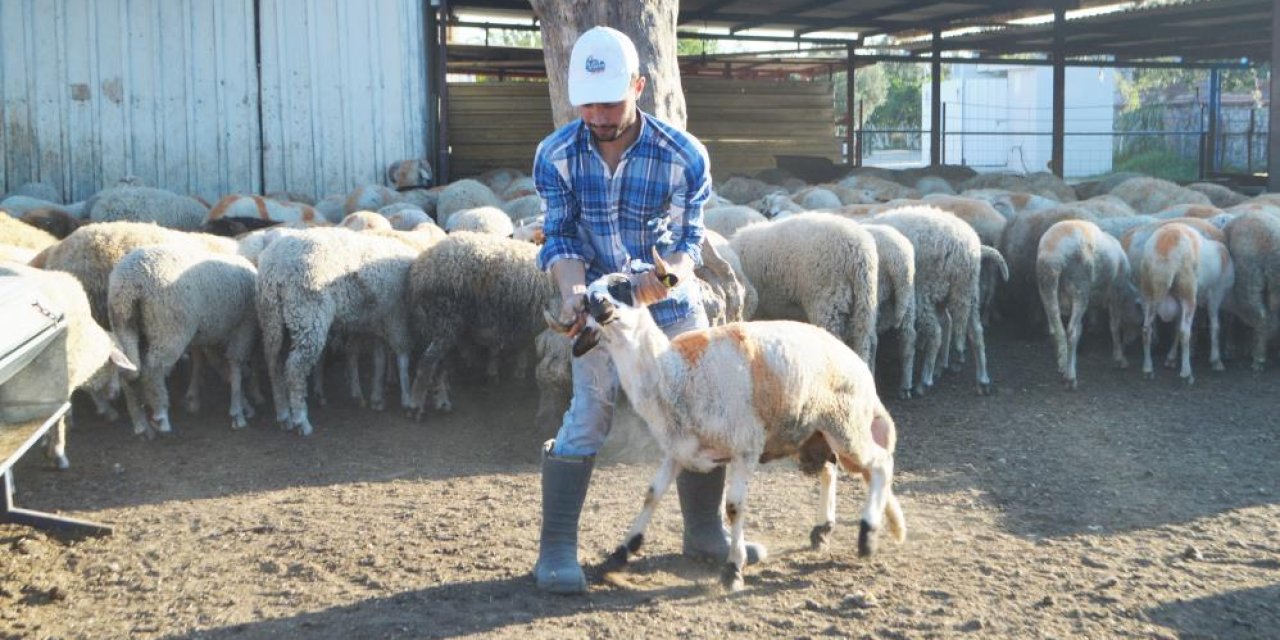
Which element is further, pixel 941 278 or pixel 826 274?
pixel 941 278

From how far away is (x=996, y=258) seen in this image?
34.8 feet

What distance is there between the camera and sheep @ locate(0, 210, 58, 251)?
9938mm

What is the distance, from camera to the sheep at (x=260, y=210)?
12.7m

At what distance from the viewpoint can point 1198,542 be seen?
18.0ft

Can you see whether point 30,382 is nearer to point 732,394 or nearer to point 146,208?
point 732,394

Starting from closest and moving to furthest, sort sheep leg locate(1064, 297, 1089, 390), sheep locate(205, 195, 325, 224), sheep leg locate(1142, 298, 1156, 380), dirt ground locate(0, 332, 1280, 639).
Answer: dirt ground locate(0, 332, 1280, 639) < sheep leg locate(1064, 297, 1089, 390) < sheep leg locate(1142, 298, 1156, 380) < sheep locate(205, 195, 325, 224)

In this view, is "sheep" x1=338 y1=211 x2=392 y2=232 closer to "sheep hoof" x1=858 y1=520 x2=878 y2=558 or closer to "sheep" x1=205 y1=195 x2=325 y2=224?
"sheep" x1=205 y1=195 x2=325 y2=224

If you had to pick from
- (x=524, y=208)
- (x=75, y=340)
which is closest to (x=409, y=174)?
(x=524, y=208)

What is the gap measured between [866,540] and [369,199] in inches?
401

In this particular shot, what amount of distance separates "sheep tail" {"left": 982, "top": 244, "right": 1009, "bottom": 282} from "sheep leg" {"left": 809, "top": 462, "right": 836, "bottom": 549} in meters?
5.45

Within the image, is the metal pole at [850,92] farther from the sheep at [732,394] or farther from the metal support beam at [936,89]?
the sheep at [732,394]

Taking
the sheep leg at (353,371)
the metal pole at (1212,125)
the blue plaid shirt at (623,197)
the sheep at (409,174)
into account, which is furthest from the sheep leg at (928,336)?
the metal pole at (1212,125)

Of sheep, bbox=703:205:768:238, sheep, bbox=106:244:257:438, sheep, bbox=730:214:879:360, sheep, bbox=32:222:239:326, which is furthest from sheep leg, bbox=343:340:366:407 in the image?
sheep, bbox=703:205:768:238

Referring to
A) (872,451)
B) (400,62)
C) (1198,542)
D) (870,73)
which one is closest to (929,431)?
(1198,542)
